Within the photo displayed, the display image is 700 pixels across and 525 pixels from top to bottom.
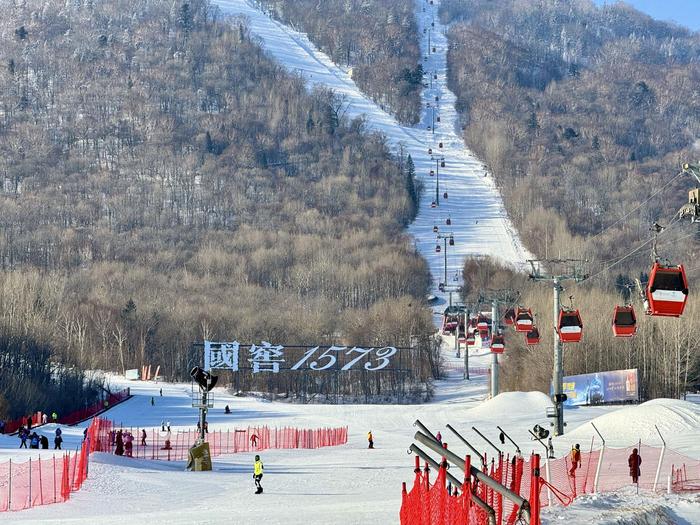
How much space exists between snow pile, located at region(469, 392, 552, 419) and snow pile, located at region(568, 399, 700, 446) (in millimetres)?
13128

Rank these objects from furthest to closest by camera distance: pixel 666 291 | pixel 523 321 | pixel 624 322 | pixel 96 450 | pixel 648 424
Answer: pixel 523 321 → pixel 648 424 → pixel 96 450 → pixel 624 322 → pixel 666 291

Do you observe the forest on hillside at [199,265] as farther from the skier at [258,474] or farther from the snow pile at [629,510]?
the snow pile at [629,510]

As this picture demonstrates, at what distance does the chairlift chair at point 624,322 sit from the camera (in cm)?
3356

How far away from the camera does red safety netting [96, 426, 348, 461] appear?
40.0 metres

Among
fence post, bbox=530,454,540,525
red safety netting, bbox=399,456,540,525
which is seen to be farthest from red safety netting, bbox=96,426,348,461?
fence post, bbox=530,454,540,525

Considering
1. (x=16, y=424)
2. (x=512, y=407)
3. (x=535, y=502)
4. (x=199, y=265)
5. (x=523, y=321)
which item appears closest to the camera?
(x=535, y=502)

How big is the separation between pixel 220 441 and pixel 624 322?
18321mm

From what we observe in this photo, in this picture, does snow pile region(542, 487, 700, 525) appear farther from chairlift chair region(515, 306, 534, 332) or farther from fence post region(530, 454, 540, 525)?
chairlift chair region(515, 306, 534, 332)

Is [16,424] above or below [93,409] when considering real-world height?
below

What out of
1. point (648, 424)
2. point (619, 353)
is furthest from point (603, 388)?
point (648, 424)

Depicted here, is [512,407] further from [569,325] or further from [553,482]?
[553,482]

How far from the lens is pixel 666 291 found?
2125 cm

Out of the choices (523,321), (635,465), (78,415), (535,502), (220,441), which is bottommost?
(220,441)

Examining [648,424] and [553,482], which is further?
[648,424]
